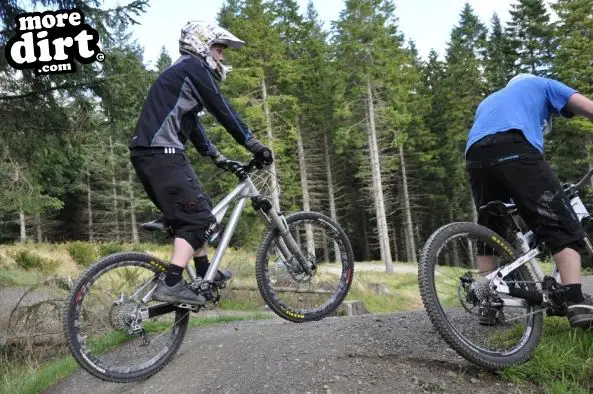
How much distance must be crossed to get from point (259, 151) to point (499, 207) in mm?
1935

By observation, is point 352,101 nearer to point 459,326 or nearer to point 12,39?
point 12,39

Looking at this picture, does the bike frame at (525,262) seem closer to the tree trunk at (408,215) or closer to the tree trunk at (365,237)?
the tree trunk at (408,215)

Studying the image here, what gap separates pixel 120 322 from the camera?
11.7ft

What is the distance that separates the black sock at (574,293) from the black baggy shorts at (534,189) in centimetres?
27

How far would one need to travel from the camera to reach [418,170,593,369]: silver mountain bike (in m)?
3.30

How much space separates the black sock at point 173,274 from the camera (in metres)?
3.62

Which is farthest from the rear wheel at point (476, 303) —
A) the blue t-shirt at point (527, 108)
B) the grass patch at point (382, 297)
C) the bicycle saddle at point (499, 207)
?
the grass patch at point (382, 297)

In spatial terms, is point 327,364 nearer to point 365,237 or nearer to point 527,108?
point 527,108

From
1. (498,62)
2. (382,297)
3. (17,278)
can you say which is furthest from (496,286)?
(498,62)

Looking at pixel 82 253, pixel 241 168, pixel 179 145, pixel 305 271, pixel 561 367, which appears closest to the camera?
pixel 561 367

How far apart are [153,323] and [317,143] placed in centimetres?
3660

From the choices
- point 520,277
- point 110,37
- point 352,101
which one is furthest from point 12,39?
point 352,101
